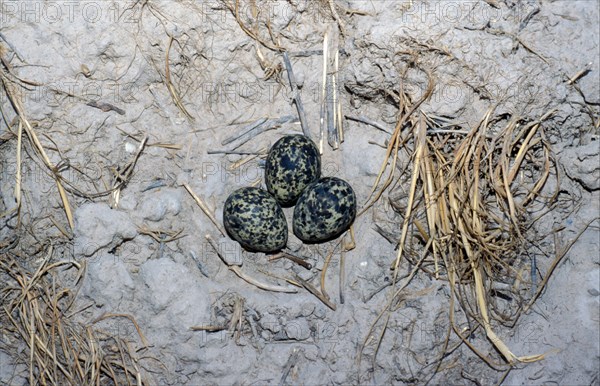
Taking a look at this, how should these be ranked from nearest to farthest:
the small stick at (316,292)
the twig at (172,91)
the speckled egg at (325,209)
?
1. the speckled egg at (325,209)
2. the small stick at (316,292)
3. the twig at (172,91)

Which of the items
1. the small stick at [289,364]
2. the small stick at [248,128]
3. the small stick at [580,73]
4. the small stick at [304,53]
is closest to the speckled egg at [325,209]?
the small stick at [248,128]

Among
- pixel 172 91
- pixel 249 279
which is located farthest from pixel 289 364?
pixel 172 91

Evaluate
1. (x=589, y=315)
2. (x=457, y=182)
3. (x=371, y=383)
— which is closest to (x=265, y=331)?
(x=371, y=383)

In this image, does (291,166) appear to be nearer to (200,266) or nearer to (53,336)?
(200,266)

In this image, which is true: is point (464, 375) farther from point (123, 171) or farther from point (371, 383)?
point (123, 171)

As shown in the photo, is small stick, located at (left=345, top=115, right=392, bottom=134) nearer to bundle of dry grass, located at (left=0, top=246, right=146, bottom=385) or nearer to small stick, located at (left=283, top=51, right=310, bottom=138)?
small stick, located at (left=283, top=51, right=310, bottom=138)

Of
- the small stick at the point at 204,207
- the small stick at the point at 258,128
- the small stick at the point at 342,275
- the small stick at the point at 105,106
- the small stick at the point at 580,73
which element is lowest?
the small stick at the point at 342,275

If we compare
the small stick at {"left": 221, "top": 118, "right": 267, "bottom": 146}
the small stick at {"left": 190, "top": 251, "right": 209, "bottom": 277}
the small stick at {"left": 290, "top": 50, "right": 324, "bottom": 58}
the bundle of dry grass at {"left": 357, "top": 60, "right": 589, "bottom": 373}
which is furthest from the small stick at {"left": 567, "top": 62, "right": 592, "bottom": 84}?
the small stick at {"left": 190, "top": 251, "right": 209, "bottom": 277}

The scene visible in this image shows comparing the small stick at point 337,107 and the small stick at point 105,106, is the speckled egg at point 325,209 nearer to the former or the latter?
the small stick at point 337,107
